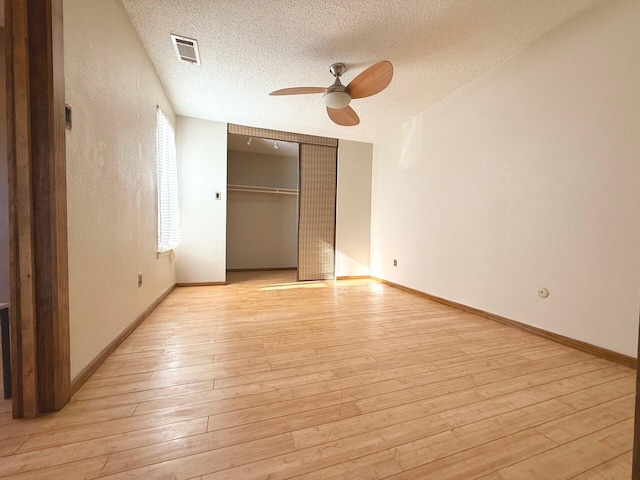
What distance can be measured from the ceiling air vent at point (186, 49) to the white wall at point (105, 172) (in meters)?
0.30

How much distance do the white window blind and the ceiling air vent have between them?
26.0 inches

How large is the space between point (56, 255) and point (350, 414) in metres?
1.52

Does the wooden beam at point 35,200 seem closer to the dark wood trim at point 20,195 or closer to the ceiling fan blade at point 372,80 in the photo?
the dark wood trim at point 20,195

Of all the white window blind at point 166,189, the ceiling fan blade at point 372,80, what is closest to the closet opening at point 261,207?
the white window blind at point 166,189

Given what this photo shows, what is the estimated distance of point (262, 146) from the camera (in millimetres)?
4805

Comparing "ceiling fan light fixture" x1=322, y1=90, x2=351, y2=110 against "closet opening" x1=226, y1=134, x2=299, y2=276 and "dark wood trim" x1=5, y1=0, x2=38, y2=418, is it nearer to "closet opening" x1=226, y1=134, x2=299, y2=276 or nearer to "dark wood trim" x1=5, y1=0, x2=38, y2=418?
"dark wood trim" x1=5, y1=0, x2=38, y2=418

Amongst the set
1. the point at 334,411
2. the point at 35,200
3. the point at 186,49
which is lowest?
the point at 334,411

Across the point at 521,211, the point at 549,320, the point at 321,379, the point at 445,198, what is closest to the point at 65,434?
the point at 321,379

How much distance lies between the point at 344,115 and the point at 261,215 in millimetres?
3126

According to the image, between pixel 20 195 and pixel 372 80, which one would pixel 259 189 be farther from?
pixel 20 195

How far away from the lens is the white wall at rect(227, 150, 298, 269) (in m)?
5.12

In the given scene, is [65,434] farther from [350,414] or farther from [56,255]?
[350,414]

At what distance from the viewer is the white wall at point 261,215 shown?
512 centimetres

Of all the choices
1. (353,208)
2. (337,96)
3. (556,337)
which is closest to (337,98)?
(337,96)
